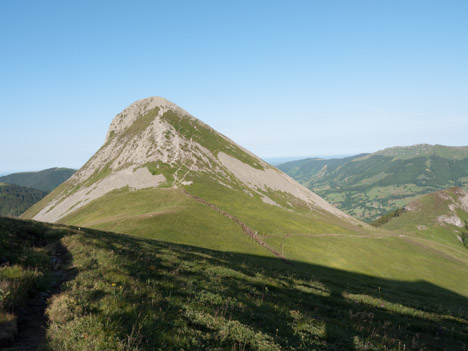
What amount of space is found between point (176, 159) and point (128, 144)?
150ft

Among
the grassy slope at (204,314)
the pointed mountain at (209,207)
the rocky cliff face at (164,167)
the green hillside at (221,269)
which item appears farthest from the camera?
the rocky cliff face at (164,167)

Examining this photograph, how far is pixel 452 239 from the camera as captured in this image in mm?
180500

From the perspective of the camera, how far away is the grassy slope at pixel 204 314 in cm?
769

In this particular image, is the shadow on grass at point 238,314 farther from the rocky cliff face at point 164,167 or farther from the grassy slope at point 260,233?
the rocky cliff face at point 164,167

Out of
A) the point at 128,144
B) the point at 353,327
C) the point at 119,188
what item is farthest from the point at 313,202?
the point at 353,327

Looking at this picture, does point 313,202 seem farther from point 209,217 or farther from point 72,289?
point 72,289

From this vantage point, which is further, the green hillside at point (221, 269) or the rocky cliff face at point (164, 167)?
the rocky cliff face at point (164, 167)

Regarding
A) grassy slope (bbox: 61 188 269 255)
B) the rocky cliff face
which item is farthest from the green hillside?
the rocky cliff face

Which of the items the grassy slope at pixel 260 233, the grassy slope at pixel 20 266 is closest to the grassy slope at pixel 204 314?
the grassy slope at pixel 20 266

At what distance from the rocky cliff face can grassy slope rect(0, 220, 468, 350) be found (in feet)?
280

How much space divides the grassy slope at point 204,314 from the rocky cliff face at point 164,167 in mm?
85279

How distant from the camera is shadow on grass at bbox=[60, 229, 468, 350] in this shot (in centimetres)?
839

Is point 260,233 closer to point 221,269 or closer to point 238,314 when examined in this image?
point 221,269

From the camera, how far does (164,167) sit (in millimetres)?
120062
